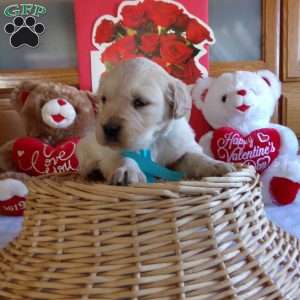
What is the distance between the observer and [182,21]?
1459 millimetres

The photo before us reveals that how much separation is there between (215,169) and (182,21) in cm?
82

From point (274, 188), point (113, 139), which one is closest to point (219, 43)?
point (274, 188)

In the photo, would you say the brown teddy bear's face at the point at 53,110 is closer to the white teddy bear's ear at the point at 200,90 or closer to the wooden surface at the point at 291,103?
the white teddy bear's ear at the point at 200,90

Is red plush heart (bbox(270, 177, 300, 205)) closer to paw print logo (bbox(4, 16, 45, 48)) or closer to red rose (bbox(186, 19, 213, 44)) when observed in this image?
red rose (bbox(186, 19, 213, 44))

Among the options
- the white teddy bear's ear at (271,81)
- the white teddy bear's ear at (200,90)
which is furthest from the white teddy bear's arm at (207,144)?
the white teddy bear's ear at (271,81)

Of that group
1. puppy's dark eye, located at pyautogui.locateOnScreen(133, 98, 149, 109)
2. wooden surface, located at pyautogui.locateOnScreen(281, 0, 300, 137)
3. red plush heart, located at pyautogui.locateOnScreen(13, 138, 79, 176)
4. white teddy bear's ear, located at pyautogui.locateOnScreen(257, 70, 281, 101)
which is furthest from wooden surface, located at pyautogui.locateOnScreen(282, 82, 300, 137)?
puppy's dark eye, located at pyautogui.locateOnScreen(133, 98, 149, 109)

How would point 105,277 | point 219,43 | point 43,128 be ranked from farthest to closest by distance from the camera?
point 219,43
point 43,128
point 105,277

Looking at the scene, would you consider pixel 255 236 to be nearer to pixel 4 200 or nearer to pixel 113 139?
pixel 113 139

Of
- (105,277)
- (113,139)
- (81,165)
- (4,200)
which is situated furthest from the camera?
(4,200)

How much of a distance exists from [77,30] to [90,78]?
0.14m

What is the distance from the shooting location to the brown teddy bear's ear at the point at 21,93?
4.38 feet

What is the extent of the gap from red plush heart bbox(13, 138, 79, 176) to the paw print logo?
330mm

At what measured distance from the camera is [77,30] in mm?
1432

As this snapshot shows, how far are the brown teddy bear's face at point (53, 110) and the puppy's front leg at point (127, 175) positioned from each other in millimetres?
586
